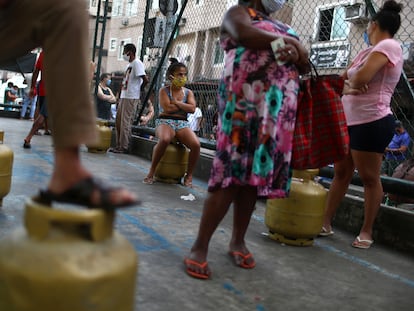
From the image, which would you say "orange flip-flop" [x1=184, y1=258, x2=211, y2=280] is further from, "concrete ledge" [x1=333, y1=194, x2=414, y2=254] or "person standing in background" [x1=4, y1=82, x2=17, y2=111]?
"person standing in background" [x1=4, y1=82, x2=17, y2=111]

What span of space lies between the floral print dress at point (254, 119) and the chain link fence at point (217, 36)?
230 inches

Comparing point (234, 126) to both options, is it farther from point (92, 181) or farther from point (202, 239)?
point (92, 181)

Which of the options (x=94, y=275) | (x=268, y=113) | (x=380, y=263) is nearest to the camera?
(x=94, y=275)

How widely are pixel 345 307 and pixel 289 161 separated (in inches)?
33.1

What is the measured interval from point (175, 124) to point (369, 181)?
2.75 meters

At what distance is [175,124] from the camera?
235 inches

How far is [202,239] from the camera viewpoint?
2.83 metres

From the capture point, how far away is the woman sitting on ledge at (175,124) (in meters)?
5.93

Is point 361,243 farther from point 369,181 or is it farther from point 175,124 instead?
point 175,124

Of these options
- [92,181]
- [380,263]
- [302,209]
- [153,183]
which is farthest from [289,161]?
[153,183]

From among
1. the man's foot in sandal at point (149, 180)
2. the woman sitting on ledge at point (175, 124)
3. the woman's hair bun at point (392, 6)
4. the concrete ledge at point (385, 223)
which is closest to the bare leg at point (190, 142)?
the woman sitting on ledge at point (175, 124)

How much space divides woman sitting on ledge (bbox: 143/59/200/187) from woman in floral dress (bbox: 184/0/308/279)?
313 centimetres

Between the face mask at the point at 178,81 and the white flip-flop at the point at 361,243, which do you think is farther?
the face mask at the point at 178,81

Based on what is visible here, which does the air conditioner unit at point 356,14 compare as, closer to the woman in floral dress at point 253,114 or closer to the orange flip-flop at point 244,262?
the woman in floral dress at point 253,114
